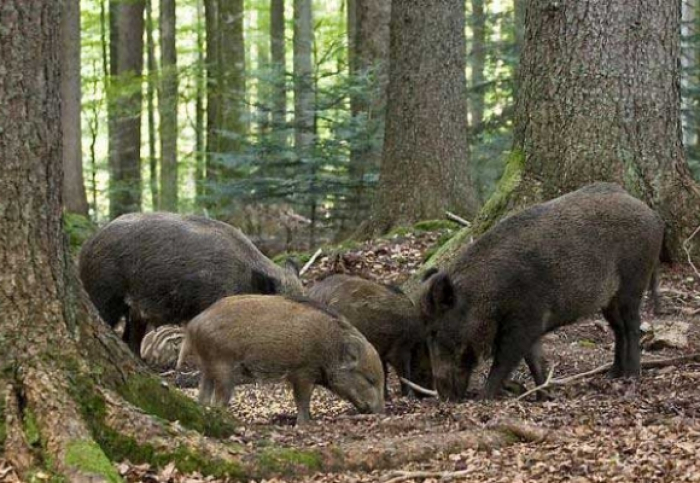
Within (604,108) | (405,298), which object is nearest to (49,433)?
(405,298)

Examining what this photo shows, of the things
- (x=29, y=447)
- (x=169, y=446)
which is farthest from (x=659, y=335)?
(x=29, y=447)

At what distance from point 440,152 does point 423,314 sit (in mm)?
6511

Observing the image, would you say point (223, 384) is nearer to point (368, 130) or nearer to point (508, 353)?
point (508, 353)

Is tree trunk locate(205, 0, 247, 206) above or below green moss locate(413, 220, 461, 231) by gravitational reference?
above

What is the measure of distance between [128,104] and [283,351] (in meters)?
20.1

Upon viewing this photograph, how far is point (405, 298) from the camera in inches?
334

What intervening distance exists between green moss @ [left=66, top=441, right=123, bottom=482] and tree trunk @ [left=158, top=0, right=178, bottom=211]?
19.6 m

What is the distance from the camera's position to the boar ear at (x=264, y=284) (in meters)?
8.68

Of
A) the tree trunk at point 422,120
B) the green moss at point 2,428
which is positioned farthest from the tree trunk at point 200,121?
the green moss at point 2,428

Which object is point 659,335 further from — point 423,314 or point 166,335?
point 166,335

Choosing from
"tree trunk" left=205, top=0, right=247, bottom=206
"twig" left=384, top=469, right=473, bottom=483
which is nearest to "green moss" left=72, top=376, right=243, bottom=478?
"twig" left=384, top=469, right=473, bottom=483

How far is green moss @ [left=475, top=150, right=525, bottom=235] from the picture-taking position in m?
10.1

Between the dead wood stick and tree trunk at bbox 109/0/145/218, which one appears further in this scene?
tree trunk at bbox 109/0/145/218

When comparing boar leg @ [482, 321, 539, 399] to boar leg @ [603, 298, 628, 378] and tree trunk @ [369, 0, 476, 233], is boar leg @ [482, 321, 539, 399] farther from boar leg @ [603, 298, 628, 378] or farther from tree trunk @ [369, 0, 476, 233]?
tree trunk @ [369, 0, 476, 233]
